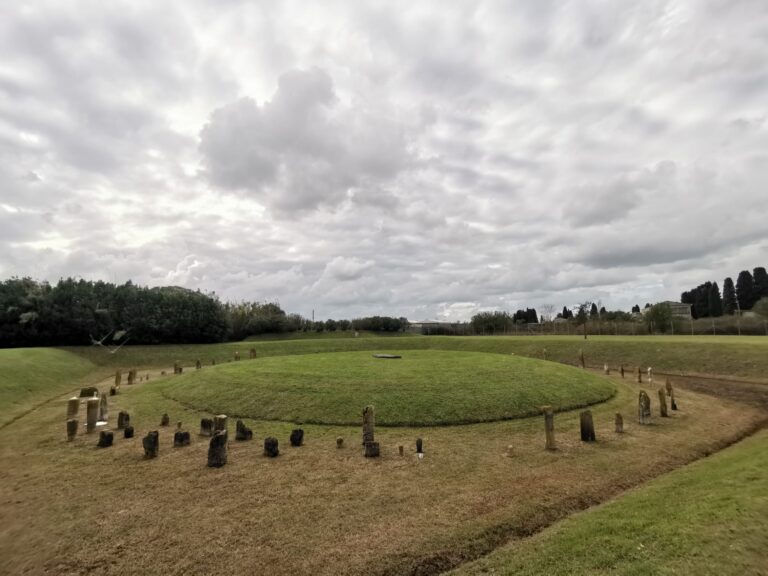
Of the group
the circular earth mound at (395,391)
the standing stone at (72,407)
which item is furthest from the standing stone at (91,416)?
the circular earth mound at (395,391)

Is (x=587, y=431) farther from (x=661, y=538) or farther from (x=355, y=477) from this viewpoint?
(x=355, y=477)

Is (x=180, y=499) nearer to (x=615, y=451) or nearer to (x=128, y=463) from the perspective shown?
(x=128, y=463)

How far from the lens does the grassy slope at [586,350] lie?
31.4 metres

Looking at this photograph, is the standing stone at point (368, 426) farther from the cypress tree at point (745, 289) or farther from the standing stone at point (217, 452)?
the cypress tree at point (745, 289)

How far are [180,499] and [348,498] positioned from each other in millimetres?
4207

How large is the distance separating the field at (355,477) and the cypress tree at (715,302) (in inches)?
3302

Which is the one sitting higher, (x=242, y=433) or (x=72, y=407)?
(x=72, y=407)

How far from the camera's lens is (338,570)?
297 inches

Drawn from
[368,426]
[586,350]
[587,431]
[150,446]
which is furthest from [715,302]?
[150,446]

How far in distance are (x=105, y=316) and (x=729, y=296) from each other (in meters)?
117

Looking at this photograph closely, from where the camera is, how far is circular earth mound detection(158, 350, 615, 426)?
18000mm

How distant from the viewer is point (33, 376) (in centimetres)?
3095

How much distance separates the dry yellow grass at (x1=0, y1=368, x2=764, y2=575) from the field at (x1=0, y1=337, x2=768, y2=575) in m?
0.05

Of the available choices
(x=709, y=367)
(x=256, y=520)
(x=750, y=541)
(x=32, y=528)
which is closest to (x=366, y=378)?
(x=256, y=520)
